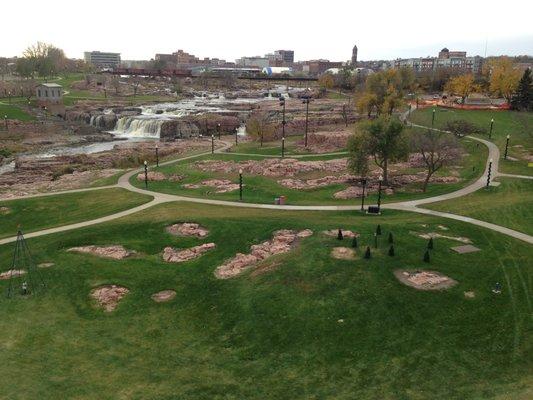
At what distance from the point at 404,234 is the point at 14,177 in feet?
170

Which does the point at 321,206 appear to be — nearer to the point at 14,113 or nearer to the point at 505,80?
the point at 505,80

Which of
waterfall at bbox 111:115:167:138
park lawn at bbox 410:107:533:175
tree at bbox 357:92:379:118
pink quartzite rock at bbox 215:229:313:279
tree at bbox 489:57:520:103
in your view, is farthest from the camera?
tree at bbox 489:57:520:103

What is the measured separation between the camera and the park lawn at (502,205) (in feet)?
124

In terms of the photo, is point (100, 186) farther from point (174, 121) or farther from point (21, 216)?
point (174, 121)

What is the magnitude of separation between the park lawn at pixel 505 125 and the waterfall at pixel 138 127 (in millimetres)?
52028

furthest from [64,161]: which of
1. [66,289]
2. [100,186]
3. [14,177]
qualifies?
[66,289]

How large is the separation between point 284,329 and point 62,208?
31297mm

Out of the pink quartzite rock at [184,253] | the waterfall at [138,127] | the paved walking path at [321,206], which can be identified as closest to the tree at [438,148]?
the paved walking path at [321,206]

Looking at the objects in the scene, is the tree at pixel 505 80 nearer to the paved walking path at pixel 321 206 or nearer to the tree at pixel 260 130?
the tree at pixel 260 130

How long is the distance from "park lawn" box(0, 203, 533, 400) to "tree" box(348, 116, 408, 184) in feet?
45.4

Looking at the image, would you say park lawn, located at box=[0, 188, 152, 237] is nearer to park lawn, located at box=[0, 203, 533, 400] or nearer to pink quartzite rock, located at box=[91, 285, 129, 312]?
park lawn, located at box=[0, 203, 533, 400]

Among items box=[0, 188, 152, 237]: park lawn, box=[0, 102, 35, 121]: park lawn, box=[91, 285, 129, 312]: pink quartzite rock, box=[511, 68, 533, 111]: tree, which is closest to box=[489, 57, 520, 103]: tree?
box=[511, 68, 533, 111]: tree

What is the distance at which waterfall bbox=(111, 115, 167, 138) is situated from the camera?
328 feet

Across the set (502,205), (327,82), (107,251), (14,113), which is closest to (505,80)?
(327,82)
